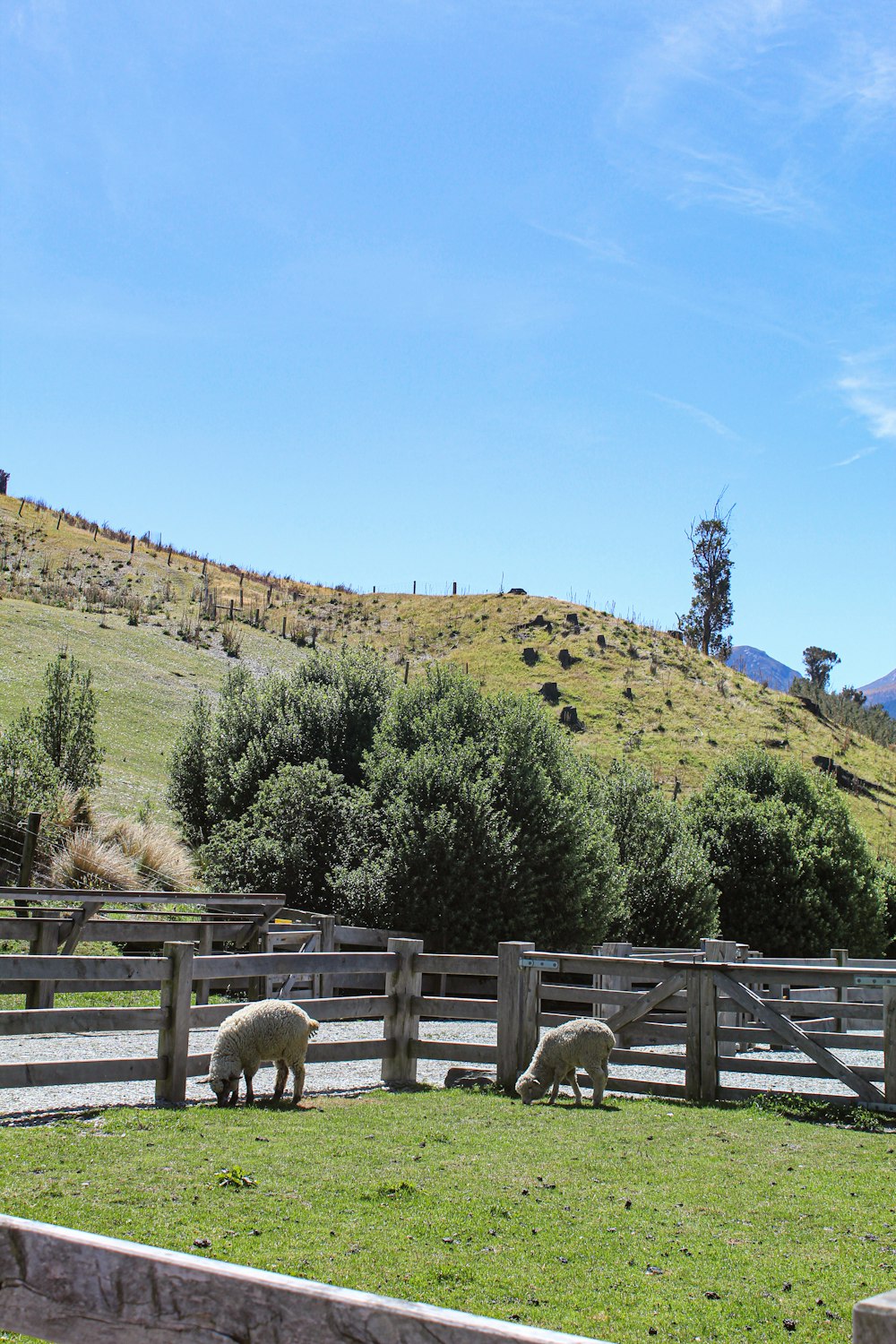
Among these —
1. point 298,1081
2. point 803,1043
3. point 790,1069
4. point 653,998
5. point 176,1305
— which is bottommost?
point 298,1081

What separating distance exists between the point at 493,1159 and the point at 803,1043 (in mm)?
3999

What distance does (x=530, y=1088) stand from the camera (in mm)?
10977

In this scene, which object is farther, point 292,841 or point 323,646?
point 323,646

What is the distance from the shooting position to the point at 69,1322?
2.54m

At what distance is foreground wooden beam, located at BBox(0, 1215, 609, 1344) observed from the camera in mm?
2225

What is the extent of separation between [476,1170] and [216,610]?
70.0 metres

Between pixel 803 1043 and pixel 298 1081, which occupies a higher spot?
pixel 803 1043

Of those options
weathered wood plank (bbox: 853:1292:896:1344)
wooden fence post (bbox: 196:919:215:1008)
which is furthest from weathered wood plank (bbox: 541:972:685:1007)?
weathered wood plank (bbox: 853:1292:896:1344)

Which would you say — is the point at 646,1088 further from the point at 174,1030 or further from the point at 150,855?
the point at 150,855

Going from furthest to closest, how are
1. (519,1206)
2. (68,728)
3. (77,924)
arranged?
1. (68,728)
2. (77,924)
3. (519,1206)

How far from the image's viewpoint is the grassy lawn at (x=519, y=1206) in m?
5.36

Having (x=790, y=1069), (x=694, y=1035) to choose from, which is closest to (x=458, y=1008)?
(x=694, y=1035)

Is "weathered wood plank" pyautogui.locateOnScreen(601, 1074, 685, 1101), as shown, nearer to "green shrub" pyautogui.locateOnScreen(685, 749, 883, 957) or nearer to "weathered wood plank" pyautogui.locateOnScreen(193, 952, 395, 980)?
"weathered wood plank" pyautogui.locateOnScreen(193, 952, 395, 980)

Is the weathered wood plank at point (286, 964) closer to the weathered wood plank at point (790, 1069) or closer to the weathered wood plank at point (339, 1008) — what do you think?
the weathered wood plank at point (339, 1008)
